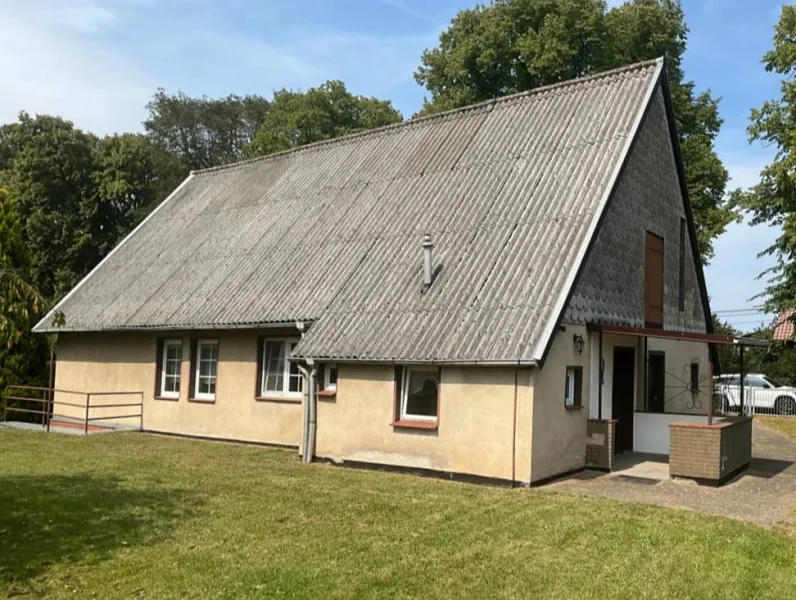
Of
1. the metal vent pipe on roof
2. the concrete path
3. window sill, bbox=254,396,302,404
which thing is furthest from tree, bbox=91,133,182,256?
the concrete path

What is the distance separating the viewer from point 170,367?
61.2 feet

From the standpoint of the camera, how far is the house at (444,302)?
12305mm

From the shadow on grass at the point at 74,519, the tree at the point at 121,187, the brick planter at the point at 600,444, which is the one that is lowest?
the shadow on grass at the point at 74,519

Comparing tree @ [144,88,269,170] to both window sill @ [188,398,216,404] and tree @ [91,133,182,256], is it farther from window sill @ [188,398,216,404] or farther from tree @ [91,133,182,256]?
window sill @ [188,398,216,404]

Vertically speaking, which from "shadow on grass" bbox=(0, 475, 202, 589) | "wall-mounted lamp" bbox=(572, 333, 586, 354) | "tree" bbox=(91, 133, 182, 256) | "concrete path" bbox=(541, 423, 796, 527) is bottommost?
"shadow on grass" bbox=(0, 475, 202, 589)

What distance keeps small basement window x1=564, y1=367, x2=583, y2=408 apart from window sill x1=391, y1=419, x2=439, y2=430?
2.31 meters

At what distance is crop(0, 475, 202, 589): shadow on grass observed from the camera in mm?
7359

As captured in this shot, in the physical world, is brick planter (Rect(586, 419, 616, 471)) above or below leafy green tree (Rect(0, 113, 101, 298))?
below

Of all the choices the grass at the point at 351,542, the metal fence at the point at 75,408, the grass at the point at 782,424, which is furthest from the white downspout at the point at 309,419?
the grass at the point at 782,424

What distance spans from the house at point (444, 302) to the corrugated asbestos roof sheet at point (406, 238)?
53mm

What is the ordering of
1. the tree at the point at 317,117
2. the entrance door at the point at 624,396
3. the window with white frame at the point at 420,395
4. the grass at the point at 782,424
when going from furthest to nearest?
the tree at the point at 317,117 < the grass at the point at 782,424 < the entrance door at the point at 624,396 < the window with white frame at the point at 420,395

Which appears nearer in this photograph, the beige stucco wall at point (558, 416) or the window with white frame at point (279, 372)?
the beige stucco wall at point (558, 416)

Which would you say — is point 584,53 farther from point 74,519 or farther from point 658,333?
point 74,519

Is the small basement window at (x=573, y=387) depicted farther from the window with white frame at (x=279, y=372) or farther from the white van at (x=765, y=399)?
the white van at (x=765, y=399)
